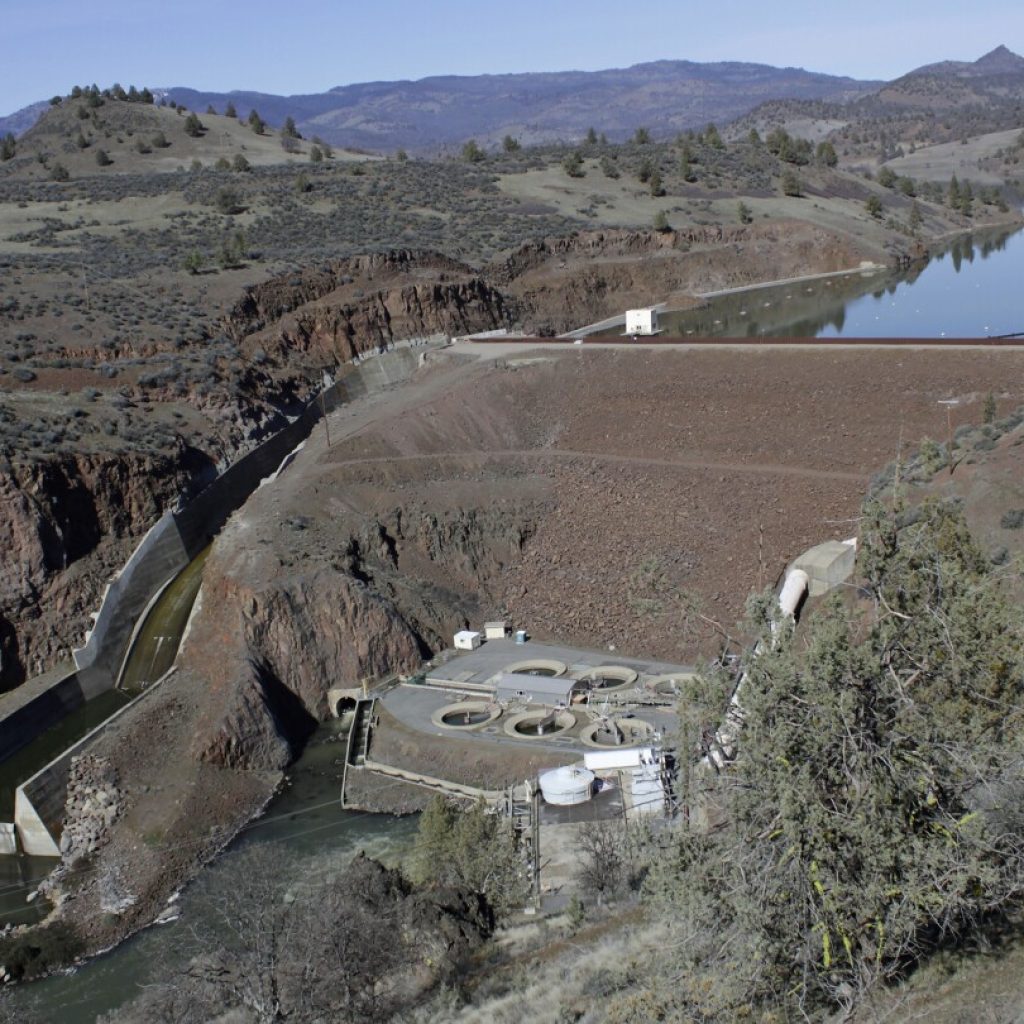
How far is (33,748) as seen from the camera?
107 feet

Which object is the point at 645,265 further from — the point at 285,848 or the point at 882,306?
the point at 285,848

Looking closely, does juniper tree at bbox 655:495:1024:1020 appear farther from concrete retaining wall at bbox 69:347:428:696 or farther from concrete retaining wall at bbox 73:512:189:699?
concrete retaining wall at bbox 69:347:428:696

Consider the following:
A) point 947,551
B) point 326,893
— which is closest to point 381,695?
point 326,893

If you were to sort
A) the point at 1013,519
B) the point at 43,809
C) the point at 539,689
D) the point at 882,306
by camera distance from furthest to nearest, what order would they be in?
the point at 882,306, the point at 539,689, the point at 43,809, the point at 1013,519

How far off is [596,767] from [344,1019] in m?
11.2

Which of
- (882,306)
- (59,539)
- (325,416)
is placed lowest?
(882,306)

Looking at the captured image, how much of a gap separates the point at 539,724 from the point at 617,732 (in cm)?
232

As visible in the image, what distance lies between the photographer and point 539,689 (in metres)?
32.5

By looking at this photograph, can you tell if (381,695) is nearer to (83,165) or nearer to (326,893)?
(326,893)

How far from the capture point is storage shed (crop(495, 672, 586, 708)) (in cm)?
3198

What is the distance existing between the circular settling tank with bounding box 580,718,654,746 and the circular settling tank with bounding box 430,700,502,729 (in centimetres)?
303

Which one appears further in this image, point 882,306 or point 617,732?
point 882,306

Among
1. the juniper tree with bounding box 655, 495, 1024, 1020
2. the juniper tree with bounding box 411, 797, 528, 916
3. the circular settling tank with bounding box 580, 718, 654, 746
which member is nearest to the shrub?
the circular settling tank with bounding box 580, 718, 654, 746

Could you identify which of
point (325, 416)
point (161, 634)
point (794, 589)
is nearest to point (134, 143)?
point (325, 416)
